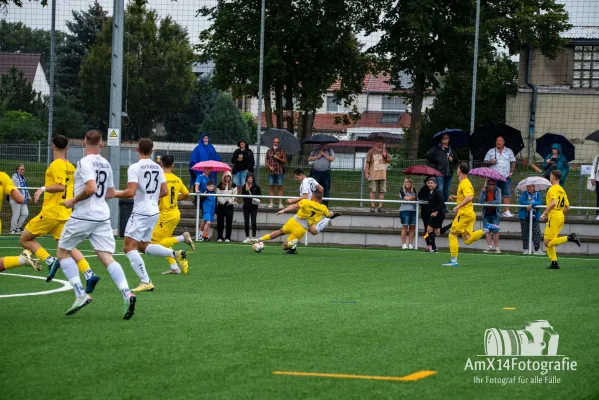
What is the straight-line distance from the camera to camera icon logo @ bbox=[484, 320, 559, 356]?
8695 millimetres

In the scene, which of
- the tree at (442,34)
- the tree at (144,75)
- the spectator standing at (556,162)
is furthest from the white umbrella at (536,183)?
the tree at (144,75)

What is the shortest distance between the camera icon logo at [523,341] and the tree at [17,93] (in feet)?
153

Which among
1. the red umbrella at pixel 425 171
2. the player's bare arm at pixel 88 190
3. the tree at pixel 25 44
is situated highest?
the tree at pixel 25 44

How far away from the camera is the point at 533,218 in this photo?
24.1 metres

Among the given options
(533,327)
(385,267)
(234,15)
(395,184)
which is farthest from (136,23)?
(533,327)

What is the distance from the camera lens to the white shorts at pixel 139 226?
1337 cm

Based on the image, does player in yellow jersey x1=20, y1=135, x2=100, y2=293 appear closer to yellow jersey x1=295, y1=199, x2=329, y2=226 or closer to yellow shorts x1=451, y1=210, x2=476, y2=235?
yellow jersey x1=295, y1=199, x2=329, y2=226

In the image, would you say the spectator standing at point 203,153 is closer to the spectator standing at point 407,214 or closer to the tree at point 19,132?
the spectator standing at point 407,214

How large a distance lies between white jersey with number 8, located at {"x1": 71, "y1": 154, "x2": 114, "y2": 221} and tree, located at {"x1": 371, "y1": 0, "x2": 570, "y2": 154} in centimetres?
2634

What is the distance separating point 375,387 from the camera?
23.3ft

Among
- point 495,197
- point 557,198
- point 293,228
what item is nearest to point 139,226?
point 293,228

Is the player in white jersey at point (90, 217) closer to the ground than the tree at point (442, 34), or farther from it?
closer to the ground

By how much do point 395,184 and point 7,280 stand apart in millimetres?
14984

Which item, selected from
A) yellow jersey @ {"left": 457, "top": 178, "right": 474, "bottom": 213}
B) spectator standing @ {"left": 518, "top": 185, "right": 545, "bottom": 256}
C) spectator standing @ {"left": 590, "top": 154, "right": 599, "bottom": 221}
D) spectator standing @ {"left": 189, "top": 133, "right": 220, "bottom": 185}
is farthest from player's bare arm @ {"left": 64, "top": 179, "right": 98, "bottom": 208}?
spectator standing @ {"left": 590, "top": 154, "right": 599, "bottom": 221}
